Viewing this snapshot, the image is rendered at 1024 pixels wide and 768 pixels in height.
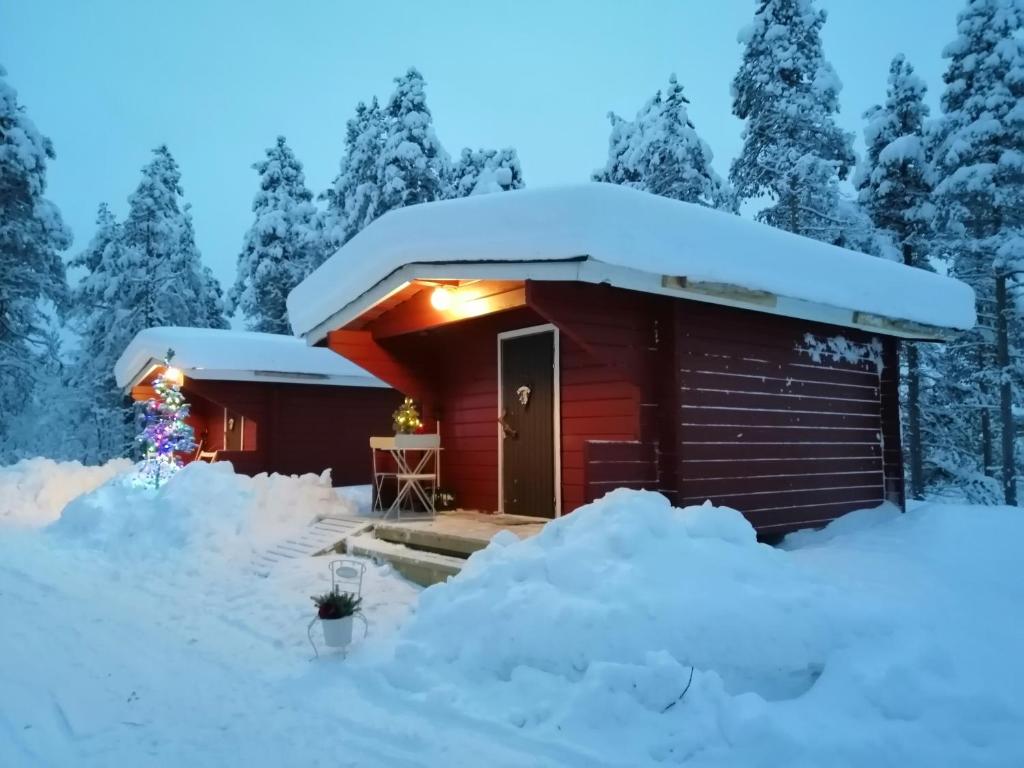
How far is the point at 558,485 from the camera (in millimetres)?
7688

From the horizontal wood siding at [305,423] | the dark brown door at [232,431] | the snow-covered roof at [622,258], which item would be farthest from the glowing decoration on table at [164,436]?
the snow-covered roof at [622,258]

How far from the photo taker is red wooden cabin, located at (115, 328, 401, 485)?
14.0 meters

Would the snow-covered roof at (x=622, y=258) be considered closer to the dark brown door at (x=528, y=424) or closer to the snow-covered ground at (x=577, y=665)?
the dark brown door at (x=528, y=424)

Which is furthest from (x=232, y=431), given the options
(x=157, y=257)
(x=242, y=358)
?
(x=157, y=257)

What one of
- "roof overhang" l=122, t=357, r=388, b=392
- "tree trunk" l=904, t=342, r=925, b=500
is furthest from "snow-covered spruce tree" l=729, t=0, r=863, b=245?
"roof overhang" l=122, t=357, r=388, b=392

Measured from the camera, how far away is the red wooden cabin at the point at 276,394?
1399cm

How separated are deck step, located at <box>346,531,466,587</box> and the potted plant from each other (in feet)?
4.78

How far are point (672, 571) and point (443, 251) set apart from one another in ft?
11.3

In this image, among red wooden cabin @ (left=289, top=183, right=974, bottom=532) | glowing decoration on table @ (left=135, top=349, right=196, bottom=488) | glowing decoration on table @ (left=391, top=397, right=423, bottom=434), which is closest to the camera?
red wooden cabin @ (left=289, top=183, right=974, bottom=532)

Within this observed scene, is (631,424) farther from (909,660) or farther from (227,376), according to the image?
(227,376)

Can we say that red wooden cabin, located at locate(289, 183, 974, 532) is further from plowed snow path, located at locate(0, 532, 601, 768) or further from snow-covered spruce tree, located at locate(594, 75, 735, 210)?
snow-covered spruce tree, located at locate(594, 75, 735, 210)

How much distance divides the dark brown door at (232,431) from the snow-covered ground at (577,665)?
9.92 meters

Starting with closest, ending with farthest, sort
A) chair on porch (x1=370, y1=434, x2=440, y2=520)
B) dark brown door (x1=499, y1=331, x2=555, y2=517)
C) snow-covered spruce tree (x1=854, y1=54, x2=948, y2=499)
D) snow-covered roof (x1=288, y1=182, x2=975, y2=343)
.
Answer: snow-covered roof (x1=288, y1=182, x2=975, y2=343)
dark brown door (x1=499, y1=331, x2=555, y2=517)
chair on porch (x1=370, y1=434, x2=440, y2=520)
snow-covered spruce tree (x1=854, y1=54, x2=948, y2=499)

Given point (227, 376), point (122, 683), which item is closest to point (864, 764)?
point (122, 683)
